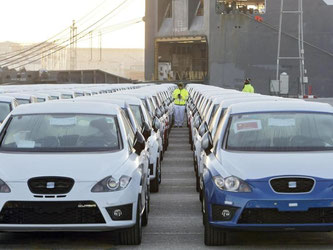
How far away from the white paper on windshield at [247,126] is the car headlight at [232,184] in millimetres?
1268

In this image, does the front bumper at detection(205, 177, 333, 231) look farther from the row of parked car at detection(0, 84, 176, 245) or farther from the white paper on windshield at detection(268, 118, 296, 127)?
the white paper on windshield at detection(268, 118, 296, 127)

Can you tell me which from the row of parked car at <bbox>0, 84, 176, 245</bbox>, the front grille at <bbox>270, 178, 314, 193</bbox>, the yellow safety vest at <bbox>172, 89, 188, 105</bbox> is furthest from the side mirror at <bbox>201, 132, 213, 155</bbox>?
the yellow safety vest at <bbox>172, 89, 188, 105</bbox>

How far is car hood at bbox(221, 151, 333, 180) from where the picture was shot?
8.37 m

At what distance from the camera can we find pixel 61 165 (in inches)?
336

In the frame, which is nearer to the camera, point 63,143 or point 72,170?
point 72,170

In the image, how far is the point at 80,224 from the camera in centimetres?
822

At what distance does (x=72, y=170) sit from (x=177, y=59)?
3318 inches

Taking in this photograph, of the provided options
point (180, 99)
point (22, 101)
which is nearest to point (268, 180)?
point (22, 101)

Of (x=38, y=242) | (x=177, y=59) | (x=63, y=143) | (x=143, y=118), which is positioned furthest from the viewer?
(x=177, y=59)

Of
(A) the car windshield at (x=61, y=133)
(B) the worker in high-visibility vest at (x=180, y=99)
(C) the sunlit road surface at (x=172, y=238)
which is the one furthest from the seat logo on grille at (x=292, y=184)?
(B) the worker in high-visibility vest at (x=180, y=99)

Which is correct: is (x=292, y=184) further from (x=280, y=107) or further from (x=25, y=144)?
(x=25, y=144)

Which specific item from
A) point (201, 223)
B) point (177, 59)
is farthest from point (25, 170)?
point (177, 59)

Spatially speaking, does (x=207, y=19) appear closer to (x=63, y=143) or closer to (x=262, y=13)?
(x=262, y=13)

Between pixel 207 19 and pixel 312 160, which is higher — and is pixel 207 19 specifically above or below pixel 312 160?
above
